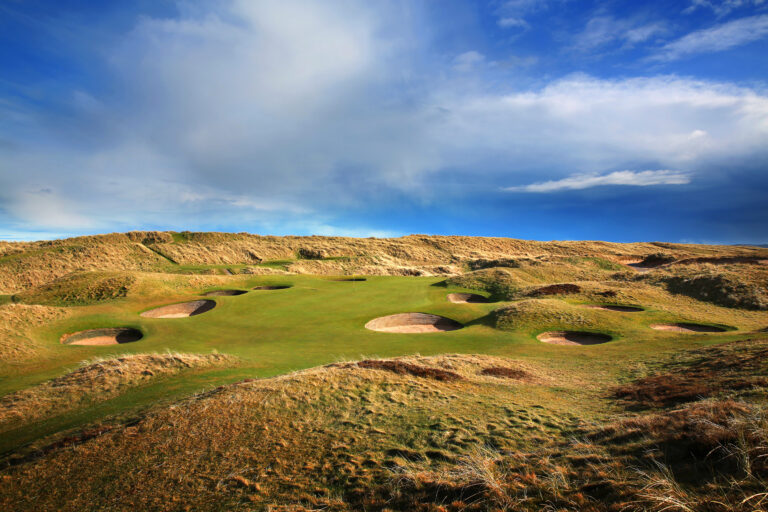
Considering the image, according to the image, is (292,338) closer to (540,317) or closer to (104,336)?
(104,336)

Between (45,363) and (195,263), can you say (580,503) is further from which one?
(195,263)

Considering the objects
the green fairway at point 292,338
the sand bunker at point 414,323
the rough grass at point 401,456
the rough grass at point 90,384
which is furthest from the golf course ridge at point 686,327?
the rough grass at point 90,384

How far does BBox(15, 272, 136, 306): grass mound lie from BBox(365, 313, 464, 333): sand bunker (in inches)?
813

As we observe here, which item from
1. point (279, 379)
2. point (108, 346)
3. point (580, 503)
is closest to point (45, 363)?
point (108, 346)

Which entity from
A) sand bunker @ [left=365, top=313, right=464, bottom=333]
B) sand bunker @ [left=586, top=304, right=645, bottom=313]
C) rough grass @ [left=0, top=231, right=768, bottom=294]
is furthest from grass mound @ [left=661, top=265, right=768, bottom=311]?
sand bunker @ [left=365, top=313, right=464, bottom=333]

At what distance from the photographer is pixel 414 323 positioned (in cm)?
2423

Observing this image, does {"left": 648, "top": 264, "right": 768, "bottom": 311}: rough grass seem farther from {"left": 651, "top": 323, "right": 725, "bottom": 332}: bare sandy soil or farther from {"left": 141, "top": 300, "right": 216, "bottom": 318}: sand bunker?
{"left": 141, "top": 300, "right": 216, "bottom": 318}: sand bunker

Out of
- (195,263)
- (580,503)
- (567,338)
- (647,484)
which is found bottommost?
(567,338)

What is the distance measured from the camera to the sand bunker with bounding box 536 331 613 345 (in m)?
19.3

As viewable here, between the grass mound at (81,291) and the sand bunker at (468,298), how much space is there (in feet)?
86.1

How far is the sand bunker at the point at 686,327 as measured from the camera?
66.2 feet

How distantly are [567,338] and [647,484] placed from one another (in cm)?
1803

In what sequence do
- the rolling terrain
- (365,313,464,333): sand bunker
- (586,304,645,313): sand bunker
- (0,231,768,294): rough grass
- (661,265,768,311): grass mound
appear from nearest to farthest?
1. the rolling terrain
2. (365,313,464,333): sand bunker
3. (586,304,645,313): sand bunker
4. (661,265,768,311): grass mound
5. (0,231,768,294): rough grass

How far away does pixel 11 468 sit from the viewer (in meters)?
6.84
